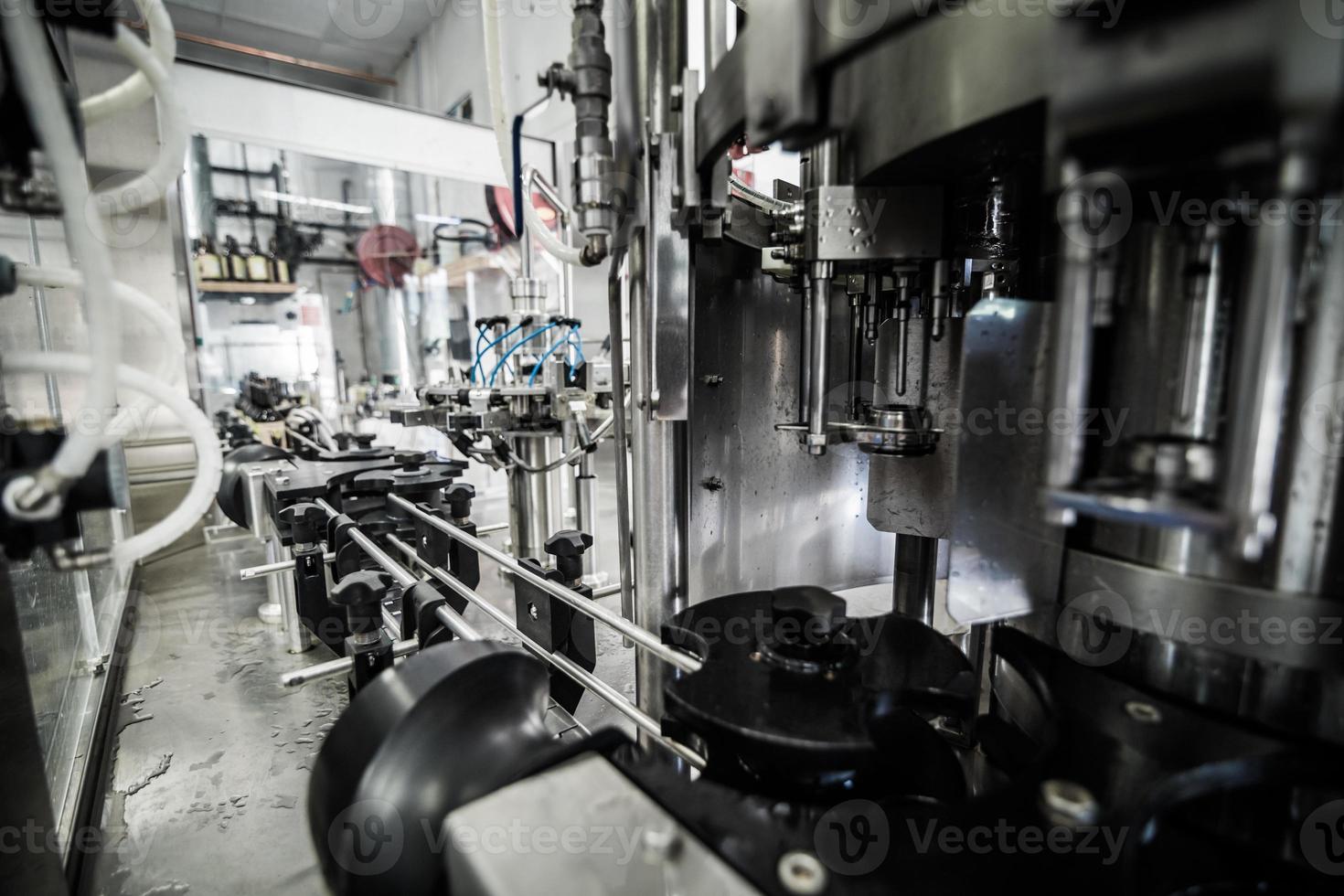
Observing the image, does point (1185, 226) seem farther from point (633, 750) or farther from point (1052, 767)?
point (633, 750)

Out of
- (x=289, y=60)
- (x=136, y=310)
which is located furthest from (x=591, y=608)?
(x=289, y=60)

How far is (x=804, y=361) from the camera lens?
0.92 metres

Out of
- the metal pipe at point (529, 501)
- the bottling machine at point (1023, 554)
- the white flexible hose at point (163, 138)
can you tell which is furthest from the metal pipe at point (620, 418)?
the metal pipe at point (529, 501)

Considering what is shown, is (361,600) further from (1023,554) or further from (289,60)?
(289,60)

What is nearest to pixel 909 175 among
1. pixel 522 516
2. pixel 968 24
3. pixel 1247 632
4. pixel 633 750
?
pixel 968 24

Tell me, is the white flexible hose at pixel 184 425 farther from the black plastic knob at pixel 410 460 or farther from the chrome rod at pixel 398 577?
the black plastic knob at pixel 410 460

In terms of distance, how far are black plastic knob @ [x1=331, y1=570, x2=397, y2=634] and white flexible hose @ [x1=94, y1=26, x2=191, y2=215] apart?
0.46m

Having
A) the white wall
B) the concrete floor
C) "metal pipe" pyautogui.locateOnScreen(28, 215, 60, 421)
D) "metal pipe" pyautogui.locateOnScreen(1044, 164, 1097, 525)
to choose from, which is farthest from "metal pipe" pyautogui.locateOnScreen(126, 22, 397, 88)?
"metal pipe" pyautogui.locateOnScreen(1044, 164, 1097, 525)

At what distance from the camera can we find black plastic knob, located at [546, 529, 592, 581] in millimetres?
1057

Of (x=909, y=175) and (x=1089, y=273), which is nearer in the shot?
(x=1089, y=273)

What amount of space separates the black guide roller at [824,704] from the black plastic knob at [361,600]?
421 millimetres

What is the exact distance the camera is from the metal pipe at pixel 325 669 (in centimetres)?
82

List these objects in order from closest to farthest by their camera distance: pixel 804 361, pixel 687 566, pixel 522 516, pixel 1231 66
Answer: pixel 1231 66 → pixel 804 361 → pixel 687 566 → pixel 522 516

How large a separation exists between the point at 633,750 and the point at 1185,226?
573mm
